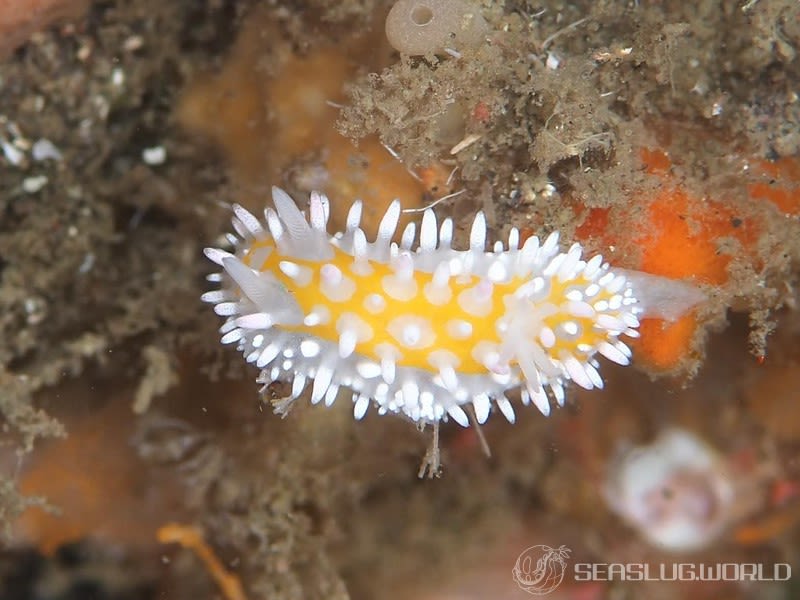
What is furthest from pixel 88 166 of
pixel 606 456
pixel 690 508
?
pixel 690 508

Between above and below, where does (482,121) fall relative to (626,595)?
above

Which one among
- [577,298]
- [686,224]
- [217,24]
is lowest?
[577,298]

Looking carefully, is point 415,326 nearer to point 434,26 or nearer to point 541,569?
point 434,26

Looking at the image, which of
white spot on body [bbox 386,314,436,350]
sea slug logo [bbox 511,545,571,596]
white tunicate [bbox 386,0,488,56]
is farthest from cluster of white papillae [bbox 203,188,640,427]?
sea slug logo [bbox 511,545,571,596]

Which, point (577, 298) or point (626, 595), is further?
point (626, 595)

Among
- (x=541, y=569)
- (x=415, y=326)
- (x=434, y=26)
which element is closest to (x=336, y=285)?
(x=415, y=326)

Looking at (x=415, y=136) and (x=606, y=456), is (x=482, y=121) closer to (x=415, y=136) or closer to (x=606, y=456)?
(x=415, y=136)
